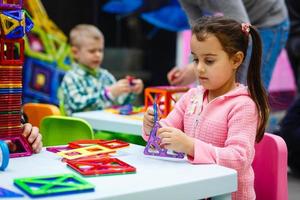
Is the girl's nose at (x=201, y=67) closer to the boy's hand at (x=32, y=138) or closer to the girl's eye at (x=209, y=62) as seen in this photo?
the girl's eye at (x=209, y=62)

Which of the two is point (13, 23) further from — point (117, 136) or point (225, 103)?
point (117, 136)

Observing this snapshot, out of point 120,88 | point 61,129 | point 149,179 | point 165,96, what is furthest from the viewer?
point 120,88

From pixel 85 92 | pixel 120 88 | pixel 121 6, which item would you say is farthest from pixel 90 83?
pixel 121 6

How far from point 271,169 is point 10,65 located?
737 millimetres

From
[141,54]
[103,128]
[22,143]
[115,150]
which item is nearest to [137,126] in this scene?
[103,128]

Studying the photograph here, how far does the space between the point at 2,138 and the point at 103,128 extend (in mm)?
802

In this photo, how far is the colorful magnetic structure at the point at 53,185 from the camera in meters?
0.88

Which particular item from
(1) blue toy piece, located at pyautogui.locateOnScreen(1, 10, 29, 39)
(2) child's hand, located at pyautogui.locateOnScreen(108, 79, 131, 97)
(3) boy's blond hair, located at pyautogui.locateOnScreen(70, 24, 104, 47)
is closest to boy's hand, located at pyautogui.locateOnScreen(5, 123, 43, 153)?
(1) blue toy piece, located at pyautogui.locateOnScreen(1, 10, 29, 39)

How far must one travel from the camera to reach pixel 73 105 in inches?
104

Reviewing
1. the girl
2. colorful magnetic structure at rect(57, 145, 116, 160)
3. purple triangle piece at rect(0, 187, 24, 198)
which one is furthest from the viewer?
the girl

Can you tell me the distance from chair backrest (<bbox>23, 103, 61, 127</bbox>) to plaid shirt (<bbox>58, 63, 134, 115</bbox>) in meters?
0.44

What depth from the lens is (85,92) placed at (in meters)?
2.72

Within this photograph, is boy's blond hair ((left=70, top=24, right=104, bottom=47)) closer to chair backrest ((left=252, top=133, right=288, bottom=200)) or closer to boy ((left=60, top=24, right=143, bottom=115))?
boy ((left=60, top=24, right=143, bottom=115))

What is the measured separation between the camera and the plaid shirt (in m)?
2.62
